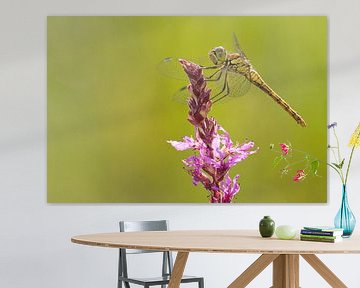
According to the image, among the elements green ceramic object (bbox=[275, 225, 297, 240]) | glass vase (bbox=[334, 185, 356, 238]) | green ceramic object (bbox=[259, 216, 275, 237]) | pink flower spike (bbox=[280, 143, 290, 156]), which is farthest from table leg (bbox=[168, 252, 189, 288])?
pink flower spike (bbox=[280, 143, 290, 156])

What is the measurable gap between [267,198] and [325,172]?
464mm

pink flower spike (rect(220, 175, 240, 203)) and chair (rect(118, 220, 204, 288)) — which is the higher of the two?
pink flower spike (rect(220, 175, 240, 203))

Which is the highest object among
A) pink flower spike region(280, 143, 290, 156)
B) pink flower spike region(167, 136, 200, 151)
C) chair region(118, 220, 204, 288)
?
pink flower spike region(167, 136, 200, 151)

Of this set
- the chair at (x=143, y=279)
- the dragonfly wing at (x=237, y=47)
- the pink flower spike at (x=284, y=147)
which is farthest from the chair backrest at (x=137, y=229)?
the dragonfly wing at (x=237, y=47)

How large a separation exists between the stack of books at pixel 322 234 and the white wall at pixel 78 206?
1925 mm

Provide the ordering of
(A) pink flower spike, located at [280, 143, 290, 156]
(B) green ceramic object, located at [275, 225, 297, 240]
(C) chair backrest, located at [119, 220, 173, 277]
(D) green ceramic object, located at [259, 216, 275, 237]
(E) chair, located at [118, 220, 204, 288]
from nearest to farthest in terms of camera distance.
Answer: (B) green ceramic object, located at [275, 225, 297, 240] < (D) green ceramic object, located at [259, 216, 275, 237] < (E) chair, located at [118, 220, 204, 288] < (C) chair backrest, located at [119, 220, 173, 277] < (A) pink flower spike, located at [280, 143, 290, 156]

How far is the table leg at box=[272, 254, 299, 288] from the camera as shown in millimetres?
3924

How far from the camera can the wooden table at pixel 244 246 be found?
337 centimetres

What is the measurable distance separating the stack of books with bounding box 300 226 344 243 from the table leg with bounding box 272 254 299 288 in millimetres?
157

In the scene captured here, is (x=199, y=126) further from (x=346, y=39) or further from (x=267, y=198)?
(x=346, y=39)

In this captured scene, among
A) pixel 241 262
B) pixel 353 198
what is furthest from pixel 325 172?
pixel 241 262

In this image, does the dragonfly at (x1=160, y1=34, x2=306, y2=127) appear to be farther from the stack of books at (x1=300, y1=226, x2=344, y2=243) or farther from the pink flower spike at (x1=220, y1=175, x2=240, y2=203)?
the stack of books at (x1=300, y1=226, x2=344, y2=243)

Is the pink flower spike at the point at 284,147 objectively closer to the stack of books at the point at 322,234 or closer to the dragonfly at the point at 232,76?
the dragonfly at the point at 232,76

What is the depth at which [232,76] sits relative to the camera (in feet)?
19.0
